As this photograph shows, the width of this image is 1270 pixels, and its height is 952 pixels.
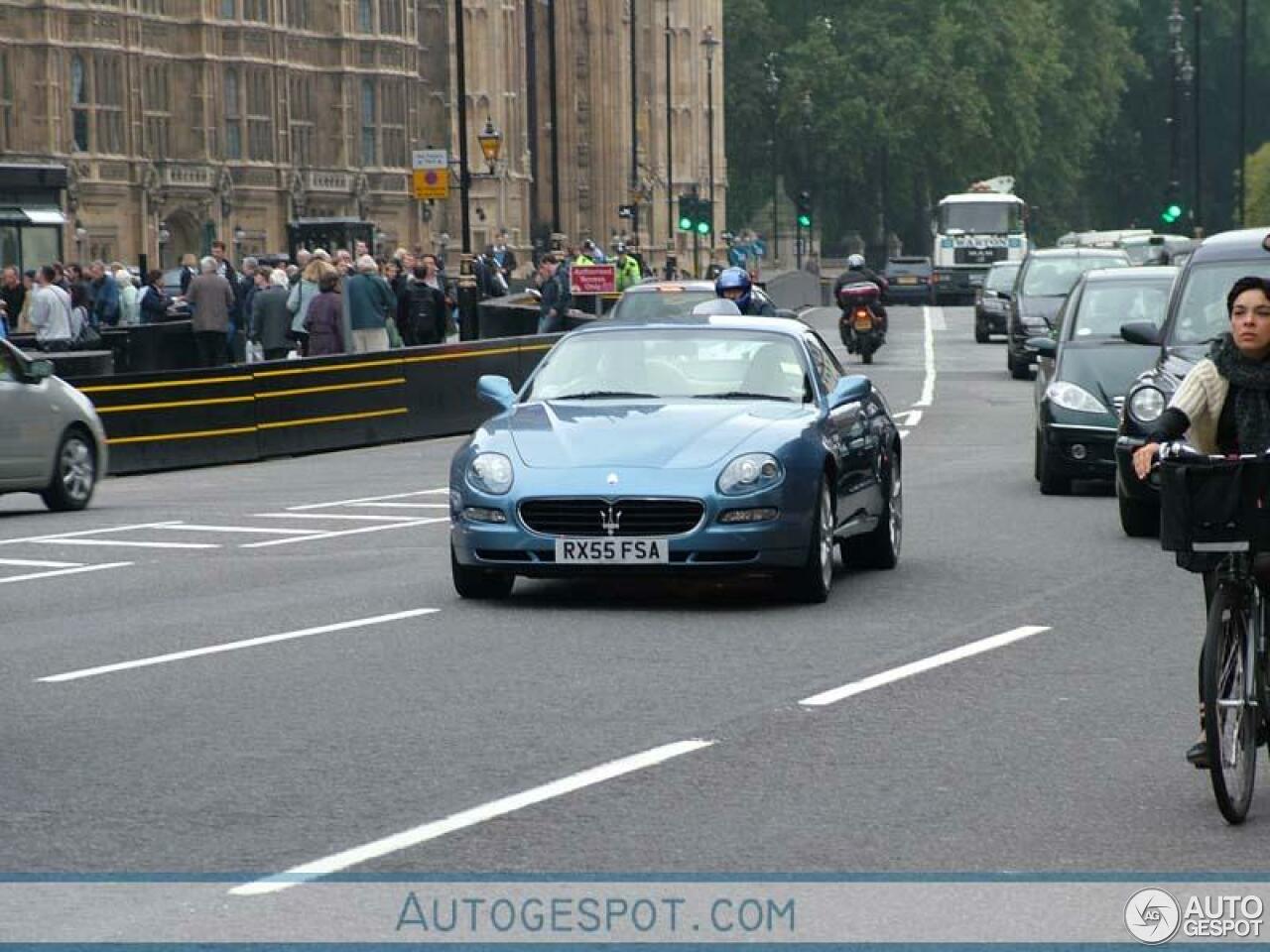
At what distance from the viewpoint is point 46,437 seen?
76.1ft

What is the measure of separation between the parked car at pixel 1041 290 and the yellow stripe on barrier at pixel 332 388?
12.2 m

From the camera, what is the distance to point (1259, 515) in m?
8.61

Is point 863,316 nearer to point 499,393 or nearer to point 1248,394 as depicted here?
point 499,393

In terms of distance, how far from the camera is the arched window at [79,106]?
223 ft

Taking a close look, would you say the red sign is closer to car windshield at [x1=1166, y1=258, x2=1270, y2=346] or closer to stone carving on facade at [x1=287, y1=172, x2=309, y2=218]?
car windshield at [x1=1166, y1=258, x2=1270, y2=346]

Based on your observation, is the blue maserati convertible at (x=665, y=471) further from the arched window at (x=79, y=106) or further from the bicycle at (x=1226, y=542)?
the arched window at (x=79, y=106)

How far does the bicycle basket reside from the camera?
28.2ft

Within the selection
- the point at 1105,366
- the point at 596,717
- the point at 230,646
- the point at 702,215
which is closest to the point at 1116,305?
the point at 1105,366

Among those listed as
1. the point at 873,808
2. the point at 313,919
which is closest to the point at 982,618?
the point at 873,808

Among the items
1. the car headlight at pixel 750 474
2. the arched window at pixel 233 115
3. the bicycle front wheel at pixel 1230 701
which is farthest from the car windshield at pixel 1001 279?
the bicycle front wheel at pixel 1230 701

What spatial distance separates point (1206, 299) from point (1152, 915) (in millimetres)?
12300

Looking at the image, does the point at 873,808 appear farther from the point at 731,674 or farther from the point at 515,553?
the point at 515,553

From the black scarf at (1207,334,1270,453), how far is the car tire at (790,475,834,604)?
5631 millimetres

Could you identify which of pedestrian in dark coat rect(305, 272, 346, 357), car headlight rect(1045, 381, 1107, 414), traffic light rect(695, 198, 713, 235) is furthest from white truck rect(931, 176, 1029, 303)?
car headlight rect(1045, 381, 1107, 414)
